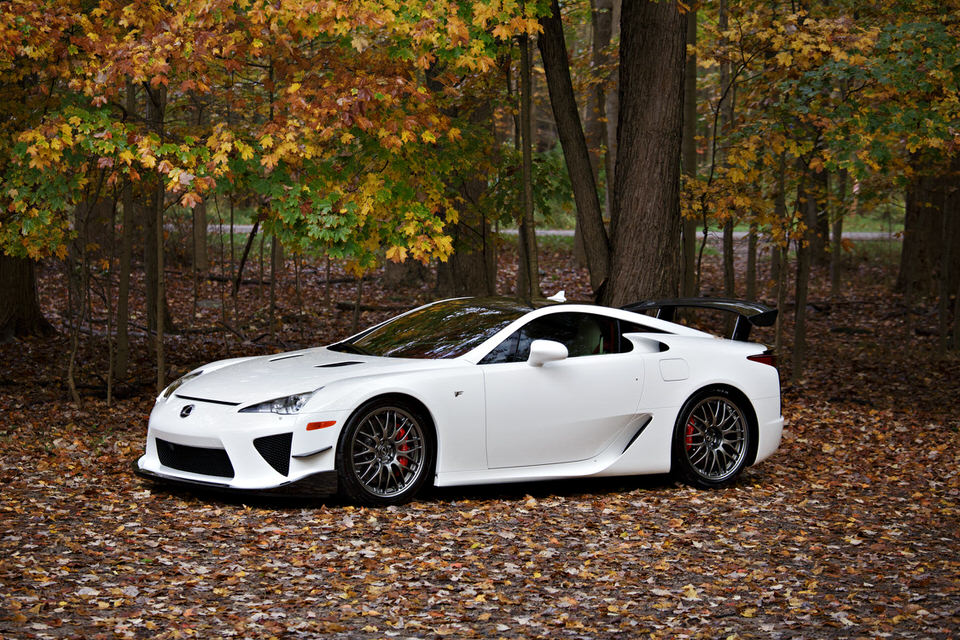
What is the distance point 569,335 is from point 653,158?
13.2ft

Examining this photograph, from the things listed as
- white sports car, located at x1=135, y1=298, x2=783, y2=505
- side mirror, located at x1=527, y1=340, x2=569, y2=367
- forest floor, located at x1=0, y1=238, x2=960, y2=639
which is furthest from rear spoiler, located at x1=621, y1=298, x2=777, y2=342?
side mirror, located at x1=527, y1=340, x2=569, y2=367

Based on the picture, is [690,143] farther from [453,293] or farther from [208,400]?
[208,400]

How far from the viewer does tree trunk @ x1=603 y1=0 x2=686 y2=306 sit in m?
11.1

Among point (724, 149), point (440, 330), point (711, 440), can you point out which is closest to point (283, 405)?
point (440, 330)

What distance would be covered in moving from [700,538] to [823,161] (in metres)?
7.87

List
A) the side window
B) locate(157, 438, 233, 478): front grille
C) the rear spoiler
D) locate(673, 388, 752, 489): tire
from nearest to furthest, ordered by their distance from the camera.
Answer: locate(157, 438, 233, 478): front grille < the side window < locate(673, 388, 752, 489): tire < the rear spoiler

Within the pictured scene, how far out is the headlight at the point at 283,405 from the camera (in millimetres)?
6605

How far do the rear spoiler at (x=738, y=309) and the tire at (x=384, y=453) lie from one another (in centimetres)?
256

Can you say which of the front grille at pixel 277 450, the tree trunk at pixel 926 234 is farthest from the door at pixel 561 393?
the tree trunk at pixel 926 234

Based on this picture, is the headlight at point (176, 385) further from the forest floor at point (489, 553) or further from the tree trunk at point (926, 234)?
the tree trunk at point (926, 234)

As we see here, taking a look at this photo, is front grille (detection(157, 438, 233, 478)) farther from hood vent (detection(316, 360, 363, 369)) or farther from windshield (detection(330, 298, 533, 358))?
windshield (detection(330, 298, 533, 358))

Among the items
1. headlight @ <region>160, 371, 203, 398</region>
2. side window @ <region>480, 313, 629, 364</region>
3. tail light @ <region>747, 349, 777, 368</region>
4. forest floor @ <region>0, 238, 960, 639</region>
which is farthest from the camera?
tail light @ <region>747, 349, 777, 368</region>

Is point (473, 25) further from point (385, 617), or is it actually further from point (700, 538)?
point (385, 617)

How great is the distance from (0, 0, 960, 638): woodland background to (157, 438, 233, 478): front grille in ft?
0.88
